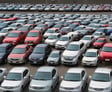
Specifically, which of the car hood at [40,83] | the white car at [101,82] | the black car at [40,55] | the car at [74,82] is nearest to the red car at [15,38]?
the black car at [40,55]

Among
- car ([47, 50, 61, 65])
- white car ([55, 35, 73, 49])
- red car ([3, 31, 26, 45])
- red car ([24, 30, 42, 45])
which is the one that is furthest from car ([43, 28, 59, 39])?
car ([47, 50, 61, 65])

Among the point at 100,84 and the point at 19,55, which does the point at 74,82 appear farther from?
the point at 19,55

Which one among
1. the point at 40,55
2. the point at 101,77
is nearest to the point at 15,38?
the point at 40,55

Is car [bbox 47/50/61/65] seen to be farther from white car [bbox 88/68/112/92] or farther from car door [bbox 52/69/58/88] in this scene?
white car [bbox 88/68/112/92]

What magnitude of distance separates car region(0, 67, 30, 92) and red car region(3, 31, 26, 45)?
35.6ft

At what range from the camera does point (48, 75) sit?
61.1ft

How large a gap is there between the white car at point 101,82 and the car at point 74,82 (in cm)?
64

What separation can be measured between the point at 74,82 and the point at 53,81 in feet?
5.09

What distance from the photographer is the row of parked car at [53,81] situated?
1716cm

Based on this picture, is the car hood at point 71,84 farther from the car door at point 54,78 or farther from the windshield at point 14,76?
the windshield at point 14,76

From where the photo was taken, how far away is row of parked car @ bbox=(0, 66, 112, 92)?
1716 centimetres

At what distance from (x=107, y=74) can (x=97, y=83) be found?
1185 mm

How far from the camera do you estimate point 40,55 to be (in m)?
24.4

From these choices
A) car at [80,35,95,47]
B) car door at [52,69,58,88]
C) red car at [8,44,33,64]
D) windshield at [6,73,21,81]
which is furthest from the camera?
car at [80,35,95,47]
